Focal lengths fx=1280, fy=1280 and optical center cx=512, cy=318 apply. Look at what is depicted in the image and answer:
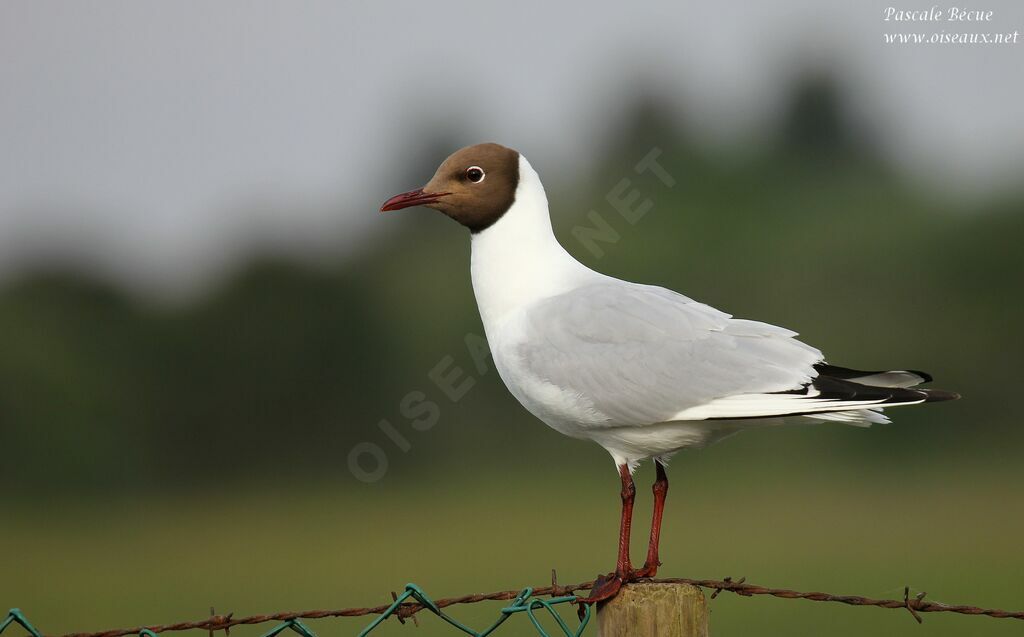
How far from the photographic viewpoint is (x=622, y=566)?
3.46 metres

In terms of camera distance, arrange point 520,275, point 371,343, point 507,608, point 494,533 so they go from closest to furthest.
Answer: point 507,608
point 520,275
point 371,343
point 494,533

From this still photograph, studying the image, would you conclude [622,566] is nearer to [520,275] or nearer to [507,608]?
[507,608]

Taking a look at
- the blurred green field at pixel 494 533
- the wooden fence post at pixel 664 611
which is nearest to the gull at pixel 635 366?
the wooden fence post at pixel 664 611

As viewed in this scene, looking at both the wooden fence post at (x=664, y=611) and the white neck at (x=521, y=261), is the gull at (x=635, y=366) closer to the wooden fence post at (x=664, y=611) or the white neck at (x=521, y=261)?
the white neck at (x=521, y=261)

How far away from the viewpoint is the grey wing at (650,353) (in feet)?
12.1

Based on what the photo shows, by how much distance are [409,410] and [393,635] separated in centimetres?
570

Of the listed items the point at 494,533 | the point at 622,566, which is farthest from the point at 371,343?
the point at 622,566

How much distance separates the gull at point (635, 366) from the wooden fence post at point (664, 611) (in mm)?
438

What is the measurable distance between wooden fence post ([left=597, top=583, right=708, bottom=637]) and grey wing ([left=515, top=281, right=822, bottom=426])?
89cm

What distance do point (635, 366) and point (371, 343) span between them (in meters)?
14.2

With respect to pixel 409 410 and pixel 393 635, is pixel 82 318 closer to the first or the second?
pixel 409 410

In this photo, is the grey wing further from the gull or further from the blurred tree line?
the blurred tree line

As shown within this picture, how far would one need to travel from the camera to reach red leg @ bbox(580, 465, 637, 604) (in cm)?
297

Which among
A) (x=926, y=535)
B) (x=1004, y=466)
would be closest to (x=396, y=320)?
(x=926, y=535)
